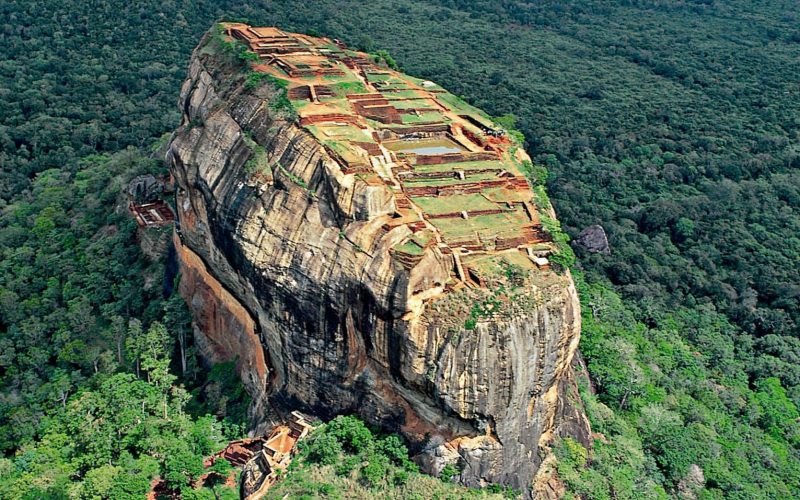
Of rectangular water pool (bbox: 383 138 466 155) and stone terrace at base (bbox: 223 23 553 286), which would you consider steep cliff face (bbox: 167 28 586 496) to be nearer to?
stone terrace at base (bbox: 223 23 553 286)

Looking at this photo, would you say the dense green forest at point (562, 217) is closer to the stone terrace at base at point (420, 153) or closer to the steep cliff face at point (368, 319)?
the steep cliff face at point (368, 319)

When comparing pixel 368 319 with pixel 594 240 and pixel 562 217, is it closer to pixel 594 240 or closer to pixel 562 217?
pixel 594 240

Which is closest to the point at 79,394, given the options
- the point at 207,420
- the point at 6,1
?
the point at 207,420

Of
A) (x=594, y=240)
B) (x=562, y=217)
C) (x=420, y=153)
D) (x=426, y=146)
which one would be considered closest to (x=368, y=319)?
(x=420, y=153)

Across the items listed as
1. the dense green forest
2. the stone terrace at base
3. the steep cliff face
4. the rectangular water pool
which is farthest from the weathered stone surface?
the steep cliff face

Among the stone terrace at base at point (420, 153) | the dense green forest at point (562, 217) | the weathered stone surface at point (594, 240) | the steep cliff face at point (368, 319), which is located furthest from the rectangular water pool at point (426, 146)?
the weathered stone surface at point (594, 240)

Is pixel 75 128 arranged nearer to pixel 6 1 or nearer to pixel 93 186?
pixel 93 186
